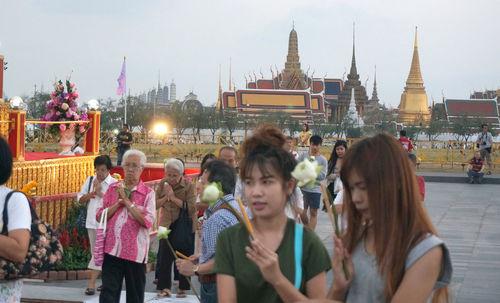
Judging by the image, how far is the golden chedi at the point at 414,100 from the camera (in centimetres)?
7719

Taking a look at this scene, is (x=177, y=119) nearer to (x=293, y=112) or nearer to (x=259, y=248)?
(x=293, y=112)

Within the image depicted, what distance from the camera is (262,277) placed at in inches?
118

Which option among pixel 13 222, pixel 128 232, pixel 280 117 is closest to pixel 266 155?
pixel 13 222

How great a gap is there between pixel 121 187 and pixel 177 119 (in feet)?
159

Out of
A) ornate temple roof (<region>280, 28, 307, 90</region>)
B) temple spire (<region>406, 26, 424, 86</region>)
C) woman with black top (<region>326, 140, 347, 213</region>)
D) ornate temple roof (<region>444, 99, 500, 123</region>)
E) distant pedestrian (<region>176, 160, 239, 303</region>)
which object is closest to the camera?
distant pedestrian (<region>176, 160, 239, 303</region>)

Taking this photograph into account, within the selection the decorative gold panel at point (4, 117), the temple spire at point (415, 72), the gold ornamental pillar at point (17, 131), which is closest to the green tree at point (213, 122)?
the temple spire at point (415, 72)

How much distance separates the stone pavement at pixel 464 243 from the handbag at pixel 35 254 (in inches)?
110

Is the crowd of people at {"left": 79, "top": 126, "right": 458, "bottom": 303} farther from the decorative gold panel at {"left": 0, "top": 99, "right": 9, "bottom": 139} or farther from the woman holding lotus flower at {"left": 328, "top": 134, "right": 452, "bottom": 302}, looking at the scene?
the decorative gold panel at {"left": 0, "top": 99, "right": 9, "bottom": 139}

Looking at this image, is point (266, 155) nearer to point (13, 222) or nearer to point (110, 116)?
point (13, 222)

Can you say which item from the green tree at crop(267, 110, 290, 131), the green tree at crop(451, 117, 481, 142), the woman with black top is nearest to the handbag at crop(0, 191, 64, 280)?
the woman with black top

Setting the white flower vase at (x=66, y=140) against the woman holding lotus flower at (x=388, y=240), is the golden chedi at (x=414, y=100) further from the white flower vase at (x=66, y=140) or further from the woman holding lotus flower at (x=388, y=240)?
the woman holding lotus flower at (x=388, y=240)

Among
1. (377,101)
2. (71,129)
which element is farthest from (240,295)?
(377,101)

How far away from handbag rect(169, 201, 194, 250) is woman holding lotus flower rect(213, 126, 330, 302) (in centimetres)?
424

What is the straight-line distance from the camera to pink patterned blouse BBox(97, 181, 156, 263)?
5.95m
